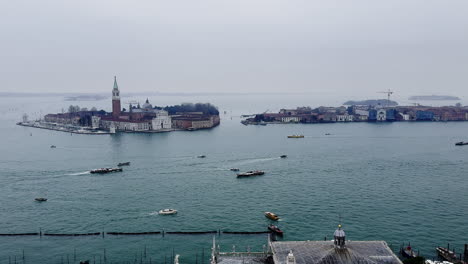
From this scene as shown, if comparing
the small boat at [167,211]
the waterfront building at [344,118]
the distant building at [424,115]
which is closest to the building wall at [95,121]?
the waterfront building at [344,118]

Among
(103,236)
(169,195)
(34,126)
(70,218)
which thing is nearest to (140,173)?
(169,195)

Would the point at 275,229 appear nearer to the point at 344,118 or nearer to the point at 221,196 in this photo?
the point at 221,196

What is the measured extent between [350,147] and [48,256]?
46.6 m

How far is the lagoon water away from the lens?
24.8 metres

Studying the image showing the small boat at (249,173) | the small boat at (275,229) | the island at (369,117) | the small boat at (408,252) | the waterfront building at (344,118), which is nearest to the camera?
the small boat at (408,252)

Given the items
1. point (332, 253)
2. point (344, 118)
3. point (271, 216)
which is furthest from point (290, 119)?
point (332, 253)

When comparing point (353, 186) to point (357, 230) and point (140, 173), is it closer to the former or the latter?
point (357, 230)

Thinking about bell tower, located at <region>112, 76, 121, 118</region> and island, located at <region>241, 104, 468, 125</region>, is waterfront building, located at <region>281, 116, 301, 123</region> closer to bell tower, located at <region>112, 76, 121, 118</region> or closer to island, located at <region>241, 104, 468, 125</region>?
island, located at <region>241, 104, 468, 125</region>

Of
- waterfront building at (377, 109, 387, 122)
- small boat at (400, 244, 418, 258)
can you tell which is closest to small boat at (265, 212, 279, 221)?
small boat at (400, 244, 418, 258)

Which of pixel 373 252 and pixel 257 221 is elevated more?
pixel 373 252

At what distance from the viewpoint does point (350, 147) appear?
61406 millimetres

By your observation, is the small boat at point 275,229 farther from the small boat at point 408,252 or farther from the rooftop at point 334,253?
the rooftop at point 334,253

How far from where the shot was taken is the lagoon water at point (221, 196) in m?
24.8

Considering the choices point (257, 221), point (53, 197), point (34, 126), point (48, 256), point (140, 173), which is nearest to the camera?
point (48, 256)
